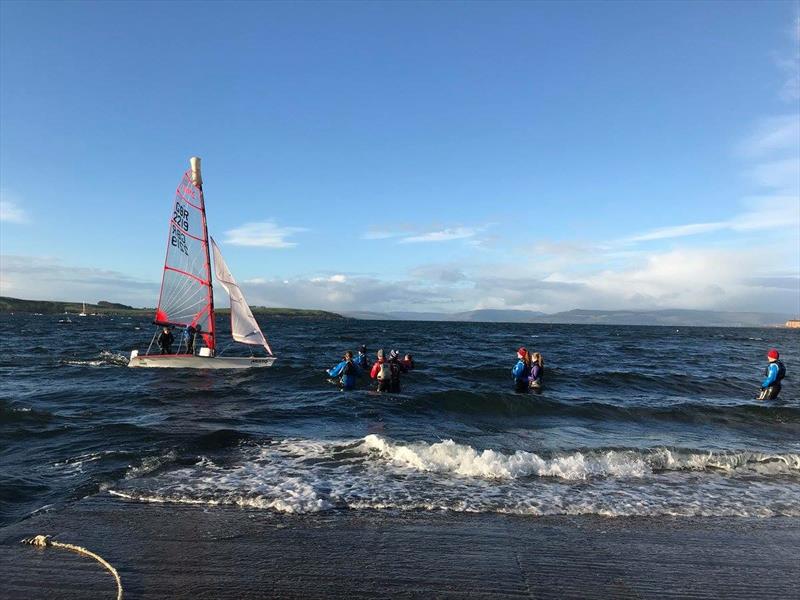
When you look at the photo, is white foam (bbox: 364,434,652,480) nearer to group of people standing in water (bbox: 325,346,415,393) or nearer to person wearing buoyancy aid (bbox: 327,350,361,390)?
group of people standing in water (bbox: 325,346,415,393)

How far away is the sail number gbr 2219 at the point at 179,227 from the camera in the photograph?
2247 cm

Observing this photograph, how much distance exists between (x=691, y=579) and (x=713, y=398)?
57.2 ft

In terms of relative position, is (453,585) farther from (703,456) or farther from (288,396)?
(288,396)

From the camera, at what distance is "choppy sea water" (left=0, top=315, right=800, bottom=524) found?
7496mm

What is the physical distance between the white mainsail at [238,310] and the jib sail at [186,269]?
32.1 inches

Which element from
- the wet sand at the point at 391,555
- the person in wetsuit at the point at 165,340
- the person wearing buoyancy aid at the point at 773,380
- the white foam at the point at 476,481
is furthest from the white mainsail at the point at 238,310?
the person wearing buoyancy aid at the point at 773,380

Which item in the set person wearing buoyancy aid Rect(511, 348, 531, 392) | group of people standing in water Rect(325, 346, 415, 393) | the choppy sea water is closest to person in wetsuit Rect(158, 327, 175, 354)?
the choppy sea water

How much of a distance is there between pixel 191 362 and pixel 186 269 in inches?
167

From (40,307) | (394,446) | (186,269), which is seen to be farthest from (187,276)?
(40,307)

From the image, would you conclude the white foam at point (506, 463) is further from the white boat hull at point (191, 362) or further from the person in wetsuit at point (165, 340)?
the person in wetsuit at point (165, 340)

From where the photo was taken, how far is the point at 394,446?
33.3 ft

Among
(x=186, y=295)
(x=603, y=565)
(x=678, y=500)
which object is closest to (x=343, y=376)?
(x=186, y=295)

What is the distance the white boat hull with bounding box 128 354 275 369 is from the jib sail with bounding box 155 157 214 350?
1.03m

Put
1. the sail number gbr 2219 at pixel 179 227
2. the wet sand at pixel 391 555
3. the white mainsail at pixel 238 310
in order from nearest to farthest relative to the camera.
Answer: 1. the wet sand at pixel 391 555
2. the sail number gbr 2219 at pixel 179 227
3. the white mainsail at pixel 238 310
